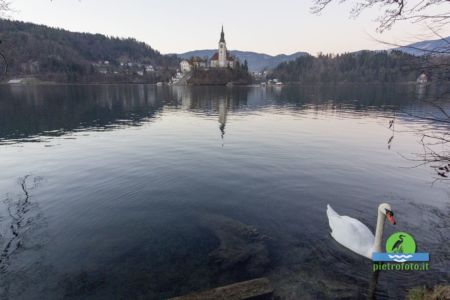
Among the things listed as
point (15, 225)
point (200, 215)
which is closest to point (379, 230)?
point (200, 215)

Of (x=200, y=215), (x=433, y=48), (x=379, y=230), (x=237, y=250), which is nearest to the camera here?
(x=433, y=48)

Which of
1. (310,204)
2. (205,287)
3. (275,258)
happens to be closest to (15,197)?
(205,287)

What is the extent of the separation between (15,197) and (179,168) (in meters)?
10.4

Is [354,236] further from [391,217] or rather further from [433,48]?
[433,48]

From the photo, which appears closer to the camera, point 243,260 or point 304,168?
point 243,260

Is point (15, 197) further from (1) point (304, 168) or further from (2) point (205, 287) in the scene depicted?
(1) point (304, 168)

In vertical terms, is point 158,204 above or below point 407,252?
below

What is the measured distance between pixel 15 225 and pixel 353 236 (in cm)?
1546

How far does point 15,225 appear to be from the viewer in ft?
41.2

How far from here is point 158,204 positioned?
48.8 feet

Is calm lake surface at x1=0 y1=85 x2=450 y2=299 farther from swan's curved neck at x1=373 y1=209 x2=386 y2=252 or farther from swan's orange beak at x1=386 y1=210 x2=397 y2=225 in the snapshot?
swan's orange beak at x1=386 y1=210 x2=397 y2=225

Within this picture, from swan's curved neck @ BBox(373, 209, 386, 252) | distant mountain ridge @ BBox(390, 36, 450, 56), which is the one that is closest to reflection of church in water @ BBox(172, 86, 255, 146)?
swan's curved neck @ BBox(373, 209, 386, 252)

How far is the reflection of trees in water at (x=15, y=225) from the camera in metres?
9.62

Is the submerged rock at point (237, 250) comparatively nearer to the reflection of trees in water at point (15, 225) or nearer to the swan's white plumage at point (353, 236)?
the swan's white plumage at point (353, 236)
